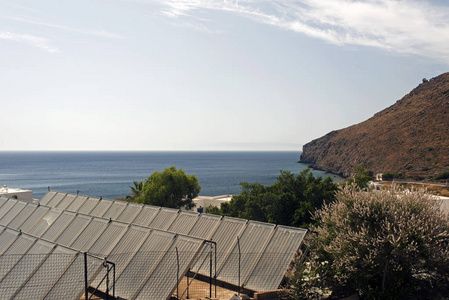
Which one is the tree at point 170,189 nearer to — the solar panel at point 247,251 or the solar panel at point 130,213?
the solar panel at point 130,213

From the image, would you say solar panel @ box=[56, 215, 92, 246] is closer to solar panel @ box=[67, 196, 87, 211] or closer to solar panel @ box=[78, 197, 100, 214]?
solar panel @ box=[78, 197, 100, 214]

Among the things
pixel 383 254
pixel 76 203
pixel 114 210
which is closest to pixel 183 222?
pixel 114 210

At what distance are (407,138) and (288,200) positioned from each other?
94168 millimetres

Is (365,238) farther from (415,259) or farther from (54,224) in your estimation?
(54,224)

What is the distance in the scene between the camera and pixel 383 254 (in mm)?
10484

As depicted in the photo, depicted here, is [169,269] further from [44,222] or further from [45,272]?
[44,222]

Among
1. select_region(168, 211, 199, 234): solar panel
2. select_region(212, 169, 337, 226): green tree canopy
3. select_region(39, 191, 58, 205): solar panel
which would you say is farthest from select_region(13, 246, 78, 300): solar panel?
select_region(212, 169, 337, 226): green tree canopy

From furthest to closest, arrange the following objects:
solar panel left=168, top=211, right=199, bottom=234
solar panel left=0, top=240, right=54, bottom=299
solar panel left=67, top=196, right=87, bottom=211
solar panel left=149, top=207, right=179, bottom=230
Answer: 1. solar panel left=67, top=196, right=87, bottom=211
2. solar panel left=149, top=207, right=179, bottom=230
3. solar panel left=168, top=211, right=199, bottom=234
4. solar panel left=0, top=240, right=54, bottom=299

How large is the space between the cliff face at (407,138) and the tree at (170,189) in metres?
69.8

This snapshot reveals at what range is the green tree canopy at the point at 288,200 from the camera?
82.6 feet

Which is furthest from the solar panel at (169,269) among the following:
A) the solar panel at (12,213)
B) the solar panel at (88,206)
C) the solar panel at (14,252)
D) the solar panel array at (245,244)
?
the solar panel at (12,213)

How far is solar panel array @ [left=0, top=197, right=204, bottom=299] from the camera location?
27.7ft

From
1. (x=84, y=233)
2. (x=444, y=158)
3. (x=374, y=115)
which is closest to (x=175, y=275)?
(x=84, y=233)

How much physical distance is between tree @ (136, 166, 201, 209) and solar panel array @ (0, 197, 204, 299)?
831 inches
